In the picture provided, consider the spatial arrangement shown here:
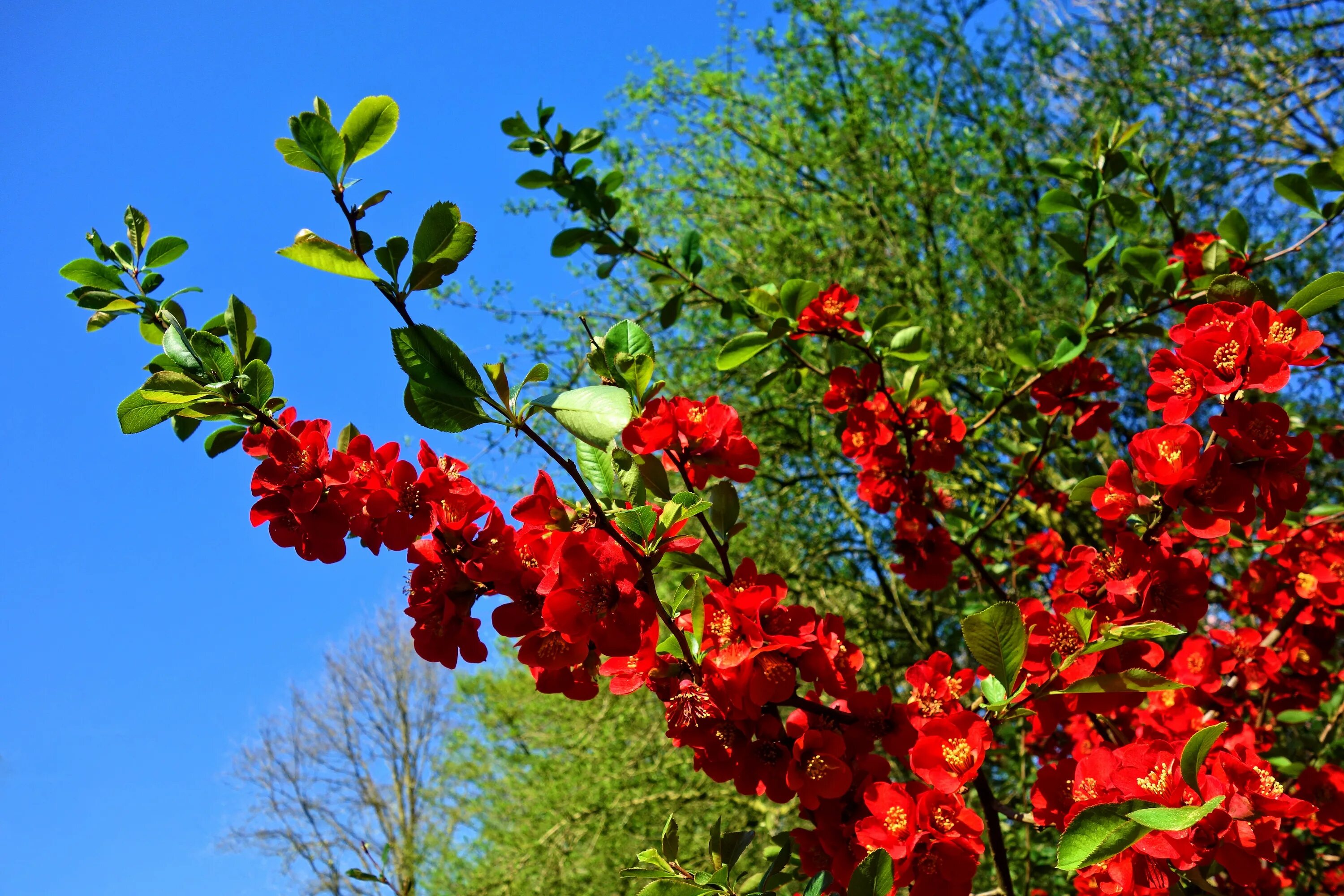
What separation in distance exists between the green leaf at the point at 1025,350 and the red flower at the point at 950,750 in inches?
37.3

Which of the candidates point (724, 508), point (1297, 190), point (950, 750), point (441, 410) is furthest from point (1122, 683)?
point (1297, 190)

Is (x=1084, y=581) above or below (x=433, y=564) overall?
below

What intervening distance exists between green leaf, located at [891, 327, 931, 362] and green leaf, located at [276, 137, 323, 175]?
1170mm

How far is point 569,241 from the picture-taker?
6.80 ft

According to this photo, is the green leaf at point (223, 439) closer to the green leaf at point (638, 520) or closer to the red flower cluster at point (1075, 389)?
the green leaf at point (638, 520)

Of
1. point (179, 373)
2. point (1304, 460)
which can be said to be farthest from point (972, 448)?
point (179, 373)

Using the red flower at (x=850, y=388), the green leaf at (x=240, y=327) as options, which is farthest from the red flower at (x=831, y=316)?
the green leaf at (x=240, y=327)

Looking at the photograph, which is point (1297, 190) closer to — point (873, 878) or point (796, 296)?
point (796, 296)

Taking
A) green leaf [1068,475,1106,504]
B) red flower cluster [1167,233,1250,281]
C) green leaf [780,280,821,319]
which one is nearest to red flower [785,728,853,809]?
Result: green leaf [1068,475,1106,504]

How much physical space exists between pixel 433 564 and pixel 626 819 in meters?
4.09

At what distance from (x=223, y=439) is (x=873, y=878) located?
92cm

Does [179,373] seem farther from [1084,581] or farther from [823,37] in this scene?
[823,37]

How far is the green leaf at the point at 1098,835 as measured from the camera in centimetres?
81

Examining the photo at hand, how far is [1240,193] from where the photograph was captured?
5082 mm
